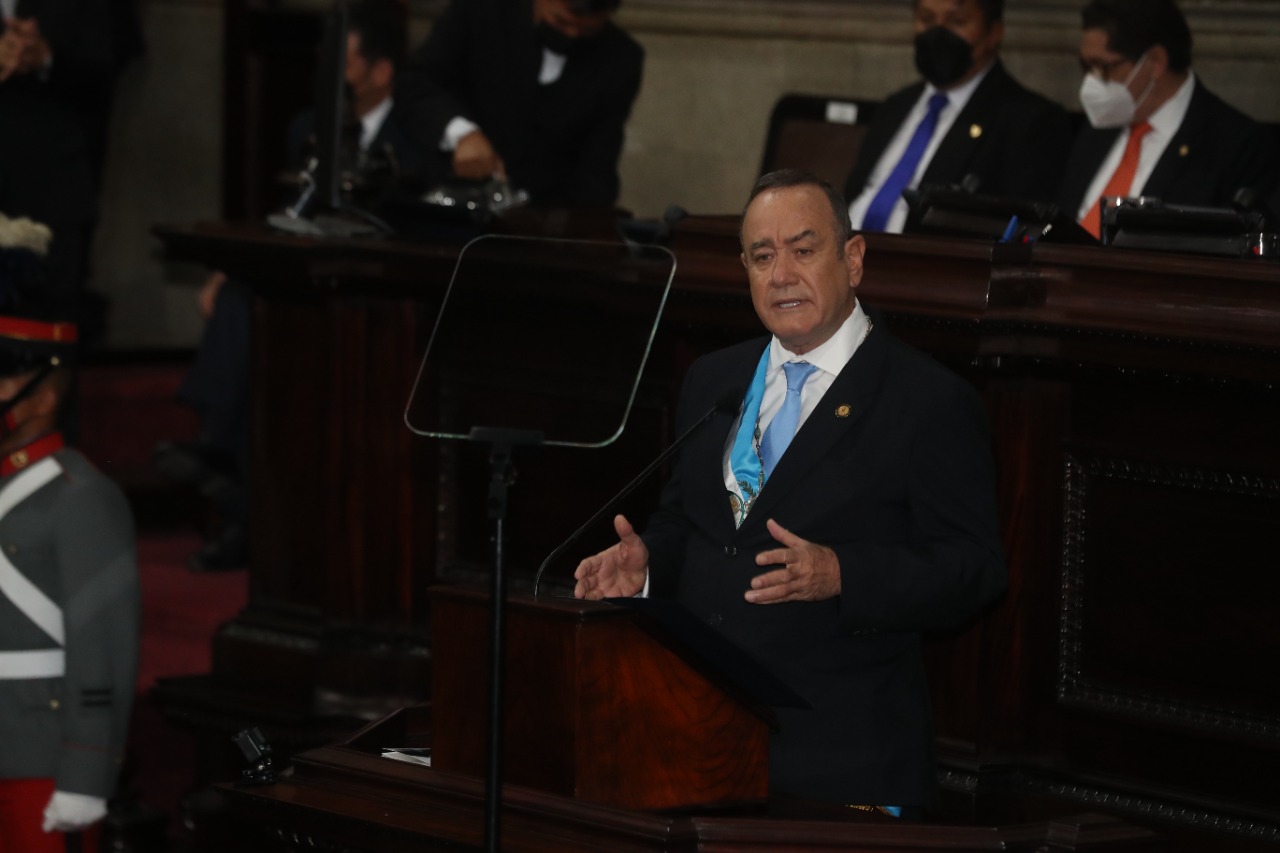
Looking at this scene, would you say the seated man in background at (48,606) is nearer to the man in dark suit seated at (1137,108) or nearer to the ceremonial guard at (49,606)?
the ceremonial guard at (49,606)

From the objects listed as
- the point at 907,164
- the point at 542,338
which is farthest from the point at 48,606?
the point at 907,164

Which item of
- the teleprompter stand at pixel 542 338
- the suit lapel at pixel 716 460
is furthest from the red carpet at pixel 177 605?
the suit lapel at pixel 716 460

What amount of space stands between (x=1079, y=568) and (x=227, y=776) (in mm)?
2074

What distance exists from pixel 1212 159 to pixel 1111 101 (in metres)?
0.30

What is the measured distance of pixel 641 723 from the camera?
98.9 inches

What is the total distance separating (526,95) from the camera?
214 inches

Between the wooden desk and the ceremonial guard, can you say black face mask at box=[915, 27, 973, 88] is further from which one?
the ceremonial guard

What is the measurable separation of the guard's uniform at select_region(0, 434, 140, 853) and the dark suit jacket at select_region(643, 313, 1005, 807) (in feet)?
4.35

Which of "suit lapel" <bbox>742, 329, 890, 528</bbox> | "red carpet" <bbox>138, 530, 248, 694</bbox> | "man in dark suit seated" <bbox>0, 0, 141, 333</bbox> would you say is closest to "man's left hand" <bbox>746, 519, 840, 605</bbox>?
"suit lapel" <bbox>742, 329, 890, 528</bbox>

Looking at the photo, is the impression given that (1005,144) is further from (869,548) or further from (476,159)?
(869,548)

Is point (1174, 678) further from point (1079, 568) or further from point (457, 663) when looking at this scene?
point (457, 663)

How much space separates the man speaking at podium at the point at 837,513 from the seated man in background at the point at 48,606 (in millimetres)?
1265

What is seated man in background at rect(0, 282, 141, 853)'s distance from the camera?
3.77 m

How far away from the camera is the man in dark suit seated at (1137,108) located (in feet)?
15.4
